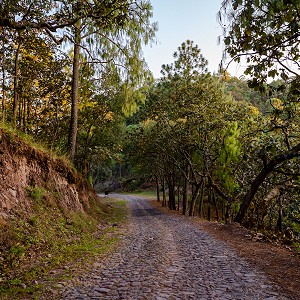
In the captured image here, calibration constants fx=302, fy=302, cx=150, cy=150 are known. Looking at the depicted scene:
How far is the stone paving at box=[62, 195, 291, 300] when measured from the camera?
5230 millimetres

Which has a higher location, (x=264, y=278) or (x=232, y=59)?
(x=232, y=59)

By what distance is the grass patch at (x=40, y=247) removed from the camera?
5719 mm

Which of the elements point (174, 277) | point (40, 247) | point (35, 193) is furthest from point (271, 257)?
point (35, 193)

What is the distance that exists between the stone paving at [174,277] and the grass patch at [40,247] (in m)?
0.78

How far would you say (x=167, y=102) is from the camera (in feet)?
68.2

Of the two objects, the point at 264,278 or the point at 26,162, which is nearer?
the point at 264,278

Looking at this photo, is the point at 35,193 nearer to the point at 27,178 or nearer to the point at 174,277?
the point at 27,178

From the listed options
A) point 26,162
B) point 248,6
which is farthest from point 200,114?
point 248,6

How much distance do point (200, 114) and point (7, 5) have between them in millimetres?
13674

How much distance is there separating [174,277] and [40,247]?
152 inches

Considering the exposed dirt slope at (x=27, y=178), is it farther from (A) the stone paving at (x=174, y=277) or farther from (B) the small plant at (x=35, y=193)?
(A) the stone paving at (x=174, y=277)

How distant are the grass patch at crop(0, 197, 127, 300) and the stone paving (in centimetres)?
78

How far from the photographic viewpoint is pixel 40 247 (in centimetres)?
806

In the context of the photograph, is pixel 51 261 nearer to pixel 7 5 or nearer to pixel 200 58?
pixel 7 5
